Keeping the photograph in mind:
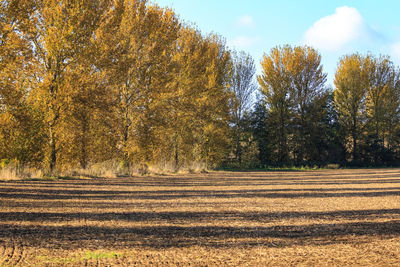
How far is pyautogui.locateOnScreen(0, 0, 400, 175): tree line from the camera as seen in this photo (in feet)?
46.9

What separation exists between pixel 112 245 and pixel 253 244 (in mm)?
2020

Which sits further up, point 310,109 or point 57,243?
point 310,109

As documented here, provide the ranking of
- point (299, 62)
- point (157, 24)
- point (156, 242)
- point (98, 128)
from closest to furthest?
point (156, 242) → point (98, 128) → point (157, 24) → point (299, 62)

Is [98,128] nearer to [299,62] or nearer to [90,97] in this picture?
[90,97]

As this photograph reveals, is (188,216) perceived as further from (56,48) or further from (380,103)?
(380,103)

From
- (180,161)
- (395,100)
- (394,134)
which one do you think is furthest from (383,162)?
(180,161)

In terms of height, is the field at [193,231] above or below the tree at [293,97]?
below

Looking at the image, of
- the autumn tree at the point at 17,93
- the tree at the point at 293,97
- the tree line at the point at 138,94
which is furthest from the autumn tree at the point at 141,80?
the tree at the point at 293,97

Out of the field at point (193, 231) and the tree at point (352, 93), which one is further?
the tree at point (352, 93)

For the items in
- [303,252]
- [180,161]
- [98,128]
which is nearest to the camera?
[303,252]

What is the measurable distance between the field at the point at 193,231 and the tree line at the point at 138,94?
5793 millimetres

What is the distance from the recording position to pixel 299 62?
32.9m

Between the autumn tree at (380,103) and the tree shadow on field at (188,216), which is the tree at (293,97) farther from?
the tree shadow on field at (188,216)

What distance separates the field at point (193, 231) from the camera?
430 cm
